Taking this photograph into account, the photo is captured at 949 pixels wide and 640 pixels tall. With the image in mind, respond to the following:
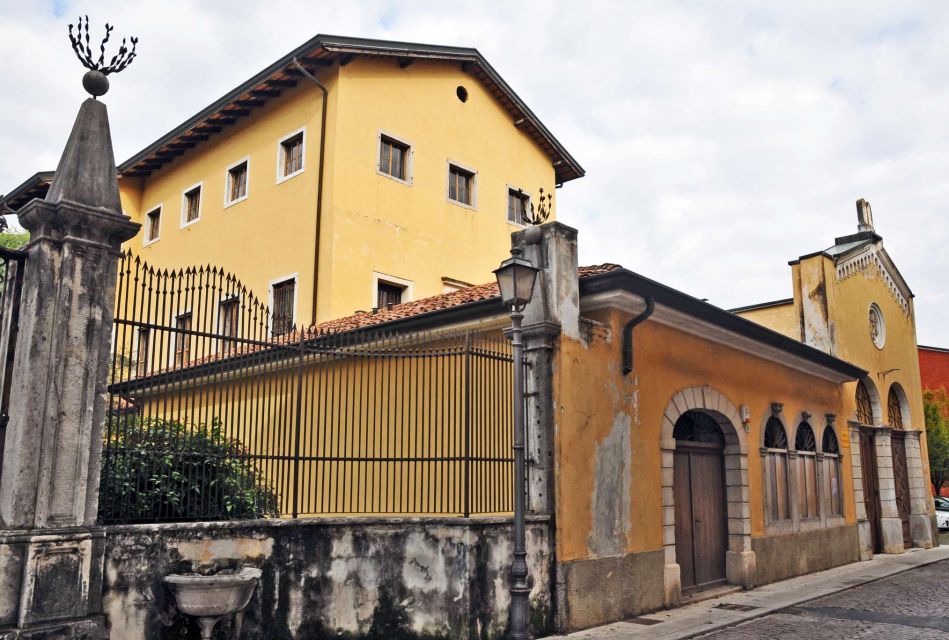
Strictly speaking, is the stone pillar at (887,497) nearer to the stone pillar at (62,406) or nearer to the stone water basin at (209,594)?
the stone water basin at (209,594)

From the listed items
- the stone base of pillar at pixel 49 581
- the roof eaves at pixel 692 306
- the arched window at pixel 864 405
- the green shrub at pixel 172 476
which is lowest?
the stone base of pillar at pixel 49 581

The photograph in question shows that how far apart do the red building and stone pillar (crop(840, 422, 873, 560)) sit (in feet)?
76.5

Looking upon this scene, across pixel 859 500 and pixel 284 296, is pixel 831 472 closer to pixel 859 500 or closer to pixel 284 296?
pixel 859 500

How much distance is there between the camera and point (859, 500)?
53.2 feet

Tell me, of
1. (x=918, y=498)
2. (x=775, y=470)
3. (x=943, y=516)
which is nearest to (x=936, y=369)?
(x=943, y=516)

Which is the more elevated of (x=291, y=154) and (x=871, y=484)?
(x=291, y=154)

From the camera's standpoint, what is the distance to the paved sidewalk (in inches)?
332

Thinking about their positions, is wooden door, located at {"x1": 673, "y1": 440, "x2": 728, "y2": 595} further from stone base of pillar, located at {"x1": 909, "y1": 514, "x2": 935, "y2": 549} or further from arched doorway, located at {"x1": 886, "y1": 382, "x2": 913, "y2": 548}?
stone base of pillar, located at {"x1": 909, "y1": 514, "x2": 935, "y2": 549}

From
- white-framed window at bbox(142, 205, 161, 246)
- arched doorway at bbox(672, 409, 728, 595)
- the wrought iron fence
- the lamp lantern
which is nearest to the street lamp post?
Result: the lamp lantern

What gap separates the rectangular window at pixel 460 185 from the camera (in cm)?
1984

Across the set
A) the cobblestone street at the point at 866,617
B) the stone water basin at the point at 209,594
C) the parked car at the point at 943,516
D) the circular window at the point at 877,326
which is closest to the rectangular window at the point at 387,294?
the cobblestone street at the point at 866,617

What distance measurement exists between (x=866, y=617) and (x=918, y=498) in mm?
11028

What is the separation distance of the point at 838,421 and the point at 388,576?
40.1ft

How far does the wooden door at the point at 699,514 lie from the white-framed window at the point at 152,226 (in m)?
17.4
